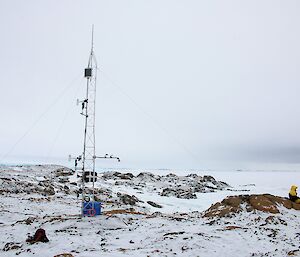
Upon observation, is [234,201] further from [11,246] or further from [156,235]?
[11,246]

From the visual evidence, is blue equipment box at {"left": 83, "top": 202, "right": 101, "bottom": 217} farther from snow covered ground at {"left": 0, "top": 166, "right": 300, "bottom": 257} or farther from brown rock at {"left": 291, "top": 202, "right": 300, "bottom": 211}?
brown rock at {"left": 291, "top": 202, "right": 300, "bottom": 211}

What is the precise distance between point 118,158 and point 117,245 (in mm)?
7237

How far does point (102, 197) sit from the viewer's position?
125ft

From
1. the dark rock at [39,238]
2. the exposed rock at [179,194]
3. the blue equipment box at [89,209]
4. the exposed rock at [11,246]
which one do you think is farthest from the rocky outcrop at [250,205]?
the exposed rock at [179,194]

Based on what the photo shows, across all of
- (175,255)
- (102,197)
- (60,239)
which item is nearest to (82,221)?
(60,239)

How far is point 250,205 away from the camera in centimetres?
2200

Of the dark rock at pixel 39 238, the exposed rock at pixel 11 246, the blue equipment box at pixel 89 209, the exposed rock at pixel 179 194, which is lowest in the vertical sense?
the exposed rock at pixel 179 194

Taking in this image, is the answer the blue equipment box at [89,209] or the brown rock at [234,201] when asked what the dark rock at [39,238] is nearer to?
the blue equipment box at [89,209]

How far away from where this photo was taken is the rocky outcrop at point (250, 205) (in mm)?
21281

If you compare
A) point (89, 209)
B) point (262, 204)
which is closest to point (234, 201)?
point (262, 204)

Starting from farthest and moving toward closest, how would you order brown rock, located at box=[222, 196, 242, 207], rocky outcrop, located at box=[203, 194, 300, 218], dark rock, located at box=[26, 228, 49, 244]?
brown rock, located at box=[222, 196, 242, 207] → rocky outcrop, located at box=[203, 194, 300, 218] → dark rock, located at box=[26, 228, 49, 244]

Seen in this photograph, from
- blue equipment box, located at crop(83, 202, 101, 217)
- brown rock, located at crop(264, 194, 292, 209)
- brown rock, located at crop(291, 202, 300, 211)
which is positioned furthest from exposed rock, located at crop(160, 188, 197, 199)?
blue equipment box, located at crop(83, 202, 101, 217)

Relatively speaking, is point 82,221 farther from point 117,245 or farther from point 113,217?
point 117,245

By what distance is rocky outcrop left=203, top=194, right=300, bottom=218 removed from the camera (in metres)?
21.3
